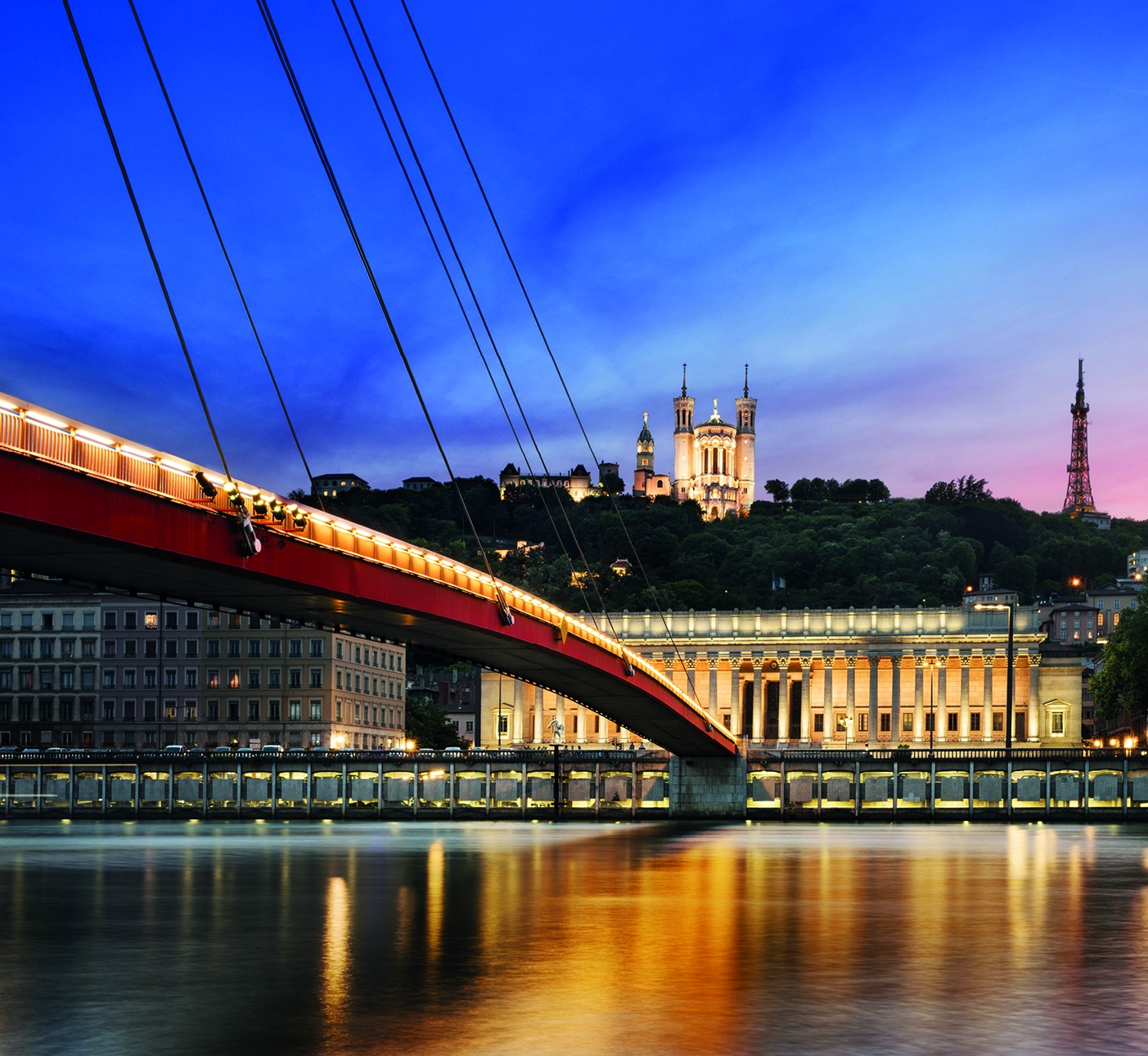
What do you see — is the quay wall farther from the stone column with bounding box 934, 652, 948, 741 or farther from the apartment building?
the stone column with bounding box 934, 652, 948, 741

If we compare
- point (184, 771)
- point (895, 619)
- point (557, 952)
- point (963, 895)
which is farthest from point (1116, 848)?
point (895, 619)

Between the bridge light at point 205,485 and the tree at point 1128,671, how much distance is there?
104338 mm

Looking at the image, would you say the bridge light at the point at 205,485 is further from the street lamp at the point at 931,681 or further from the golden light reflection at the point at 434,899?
the street lamp at the point at 931,681

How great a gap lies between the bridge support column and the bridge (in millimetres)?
41644

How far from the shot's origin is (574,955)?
3378 cm

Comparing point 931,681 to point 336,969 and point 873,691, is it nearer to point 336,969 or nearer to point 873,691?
point 873,691

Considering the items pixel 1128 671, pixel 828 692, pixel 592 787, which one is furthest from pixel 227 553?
pixel 828 692

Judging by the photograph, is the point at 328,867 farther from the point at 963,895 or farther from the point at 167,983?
the point at 167,983

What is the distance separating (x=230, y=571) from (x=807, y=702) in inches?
6034

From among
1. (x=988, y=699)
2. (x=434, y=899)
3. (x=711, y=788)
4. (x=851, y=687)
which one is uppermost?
(x=851, y=687)

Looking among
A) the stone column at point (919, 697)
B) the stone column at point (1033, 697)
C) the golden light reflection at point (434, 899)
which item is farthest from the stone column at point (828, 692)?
the golden light reflection at point (434, 899)

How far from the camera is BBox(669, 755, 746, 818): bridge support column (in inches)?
4830

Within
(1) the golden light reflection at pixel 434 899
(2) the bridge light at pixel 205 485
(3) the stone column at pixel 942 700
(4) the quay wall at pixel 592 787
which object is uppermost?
(2) the bridge light at pixel 205 485

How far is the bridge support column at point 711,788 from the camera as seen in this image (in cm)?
12269
